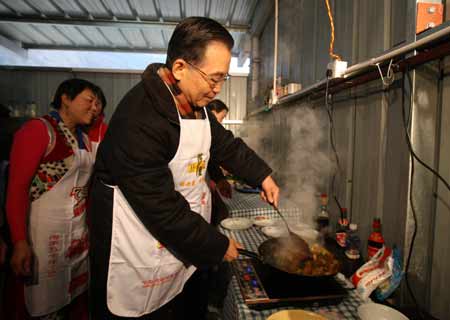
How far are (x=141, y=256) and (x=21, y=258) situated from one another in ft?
3.16

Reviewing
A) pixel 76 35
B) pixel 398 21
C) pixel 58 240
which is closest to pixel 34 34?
pixel 76 35

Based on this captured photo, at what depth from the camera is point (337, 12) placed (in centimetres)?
201

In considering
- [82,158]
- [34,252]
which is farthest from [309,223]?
[34,252]

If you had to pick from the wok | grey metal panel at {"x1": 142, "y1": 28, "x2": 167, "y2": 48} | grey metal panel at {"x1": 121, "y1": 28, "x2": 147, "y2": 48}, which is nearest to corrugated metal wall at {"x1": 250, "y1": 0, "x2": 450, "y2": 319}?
the wok

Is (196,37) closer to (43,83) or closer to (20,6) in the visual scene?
(20,6)

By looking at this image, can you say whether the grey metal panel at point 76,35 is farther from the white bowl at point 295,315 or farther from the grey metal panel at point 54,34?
the white bowl at point 295,315

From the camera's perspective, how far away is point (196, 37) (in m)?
1.13

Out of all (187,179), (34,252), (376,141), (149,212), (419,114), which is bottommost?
(34,252)

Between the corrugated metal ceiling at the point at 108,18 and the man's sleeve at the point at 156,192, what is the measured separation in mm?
4147

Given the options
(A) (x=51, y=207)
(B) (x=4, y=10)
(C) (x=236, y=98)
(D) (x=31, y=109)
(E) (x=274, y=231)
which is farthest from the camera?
(C) (x=236, y=98)

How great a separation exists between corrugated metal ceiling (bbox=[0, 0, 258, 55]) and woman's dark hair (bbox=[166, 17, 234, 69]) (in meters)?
3.89

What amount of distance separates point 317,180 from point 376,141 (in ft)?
2.81

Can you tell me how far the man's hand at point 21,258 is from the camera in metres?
1.73

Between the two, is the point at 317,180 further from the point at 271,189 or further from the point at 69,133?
the point at 69,133
